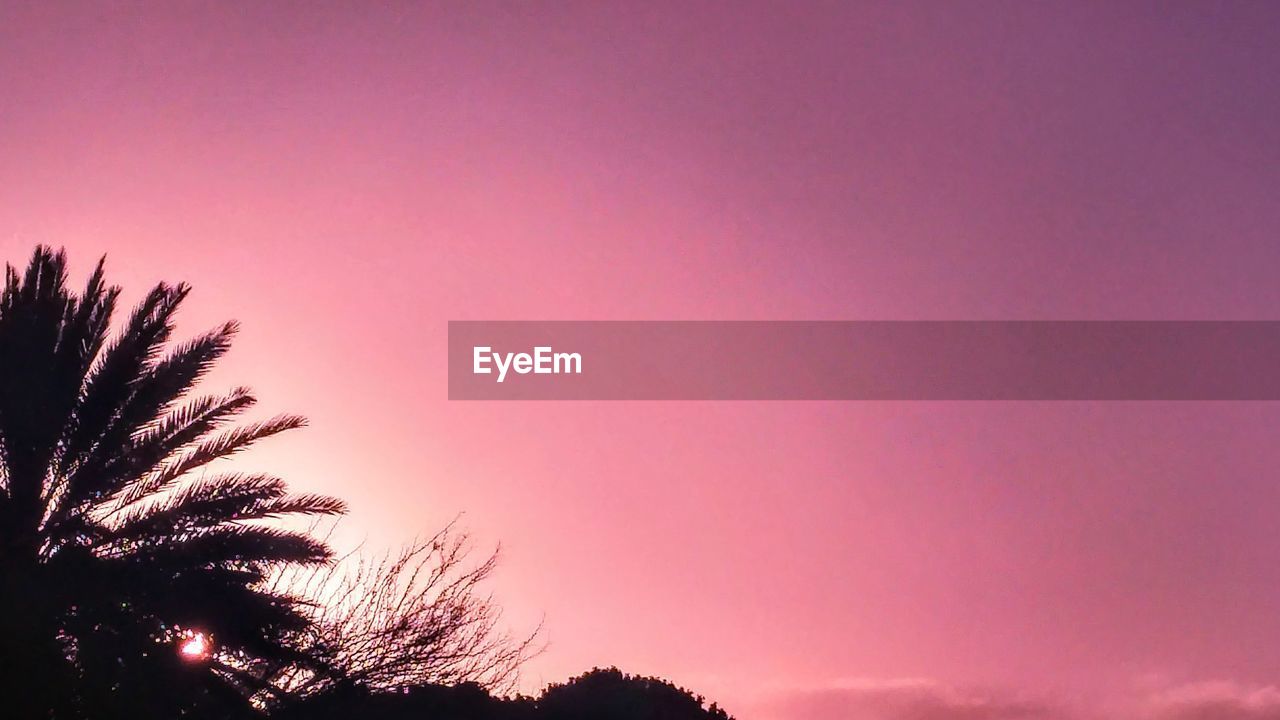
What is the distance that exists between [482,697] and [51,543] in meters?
9.34

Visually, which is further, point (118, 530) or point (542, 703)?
point (542, 703)

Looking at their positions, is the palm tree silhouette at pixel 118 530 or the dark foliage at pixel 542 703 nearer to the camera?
the palm tree silhouette at pixel 118 530

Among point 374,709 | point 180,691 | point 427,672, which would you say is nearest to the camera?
point 180,691

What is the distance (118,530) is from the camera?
51.1 feet

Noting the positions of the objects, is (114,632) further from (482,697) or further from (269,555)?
(482,697)

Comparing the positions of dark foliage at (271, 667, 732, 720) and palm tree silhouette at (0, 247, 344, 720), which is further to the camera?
dark foliage at (271, 667, 732, 720)

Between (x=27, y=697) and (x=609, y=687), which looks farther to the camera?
(x=609, y=687)

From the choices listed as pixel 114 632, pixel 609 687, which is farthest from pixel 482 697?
pixel 114 632

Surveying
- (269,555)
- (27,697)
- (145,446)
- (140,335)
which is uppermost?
(140,335)

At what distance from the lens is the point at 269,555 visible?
1612 centimetres

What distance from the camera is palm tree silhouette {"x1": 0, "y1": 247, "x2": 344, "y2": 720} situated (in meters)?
14.4

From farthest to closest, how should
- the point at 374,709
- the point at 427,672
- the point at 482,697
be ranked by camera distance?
the point at 482,697, the point at 427,672, the point at 374,709

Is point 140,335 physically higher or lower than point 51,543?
higher

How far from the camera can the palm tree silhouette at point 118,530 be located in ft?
47.3
